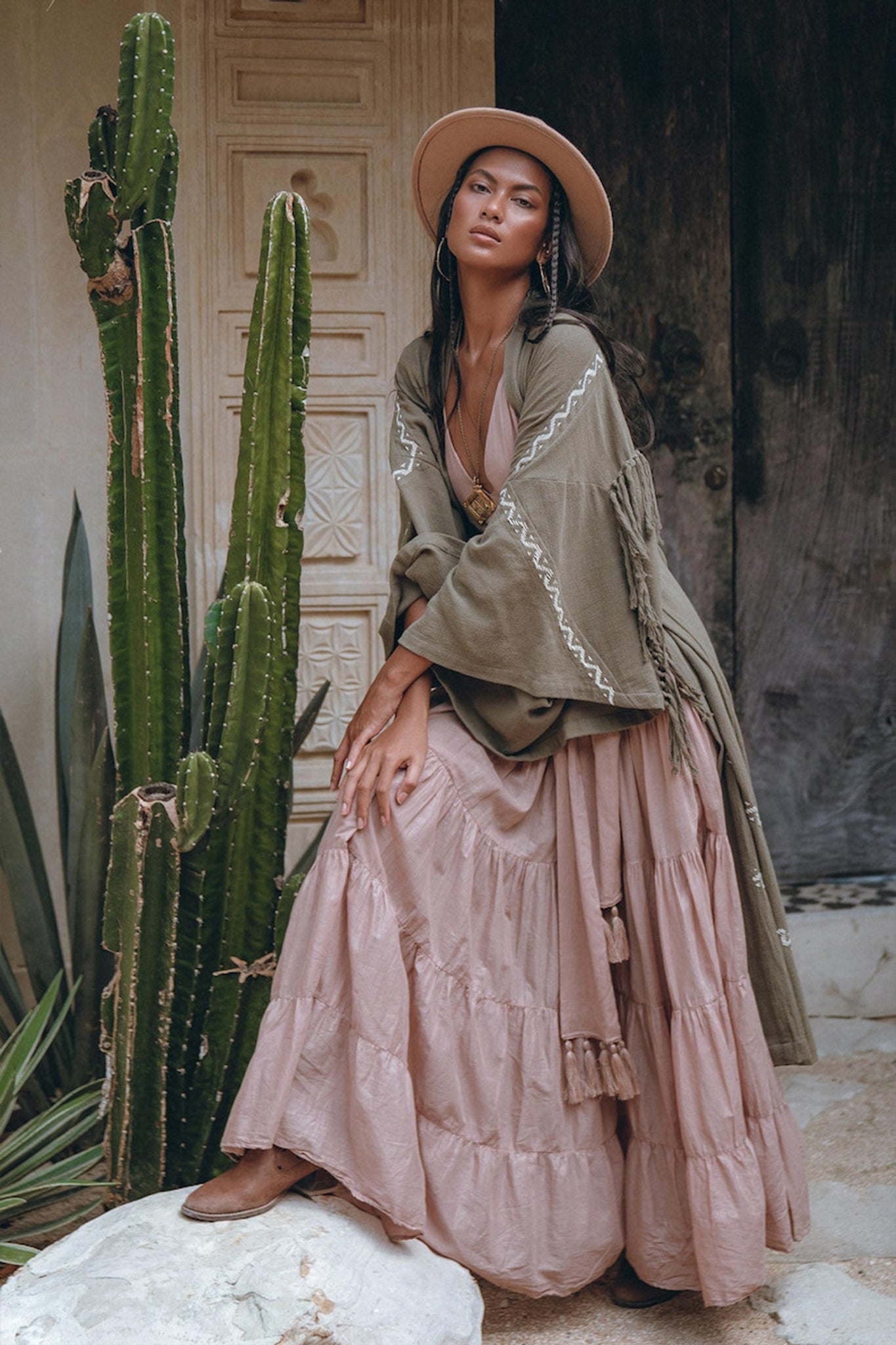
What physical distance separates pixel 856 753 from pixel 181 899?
231 centimetres

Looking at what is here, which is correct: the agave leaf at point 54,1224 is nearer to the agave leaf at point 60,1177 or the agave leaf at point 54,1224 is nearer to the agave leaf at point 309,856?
the agave leaf at point 60,1177

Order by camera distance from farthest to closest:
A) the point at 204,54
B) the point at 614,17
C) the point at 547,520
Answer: the point at 614,17 < the point at 204,54 < the point at 547,520

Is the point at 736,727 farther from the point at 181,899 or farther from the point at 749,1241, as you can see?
the point at 181,899

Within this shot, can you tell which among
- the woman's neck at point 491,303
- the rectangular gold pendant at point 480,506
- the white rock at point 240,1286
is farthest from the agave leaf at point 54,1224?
the woman's neck at point 491,303

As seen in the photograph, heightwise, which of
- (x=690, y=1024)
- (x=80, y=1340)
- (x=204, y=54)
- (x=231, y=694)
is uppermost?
(x=204, y=54)

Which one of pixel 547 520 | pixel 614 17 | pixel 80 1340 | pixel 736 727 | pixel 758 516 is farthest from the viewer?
pixel 758 516

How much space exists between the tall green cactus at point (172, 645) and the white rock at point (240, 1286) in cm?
49

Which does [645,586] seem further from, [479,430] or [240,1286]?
[240,1286]

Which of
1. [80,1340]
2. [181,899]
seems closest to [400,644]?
[181,899]

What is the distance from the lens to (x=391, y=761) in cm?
231

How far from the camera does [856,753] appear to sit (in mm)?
4098

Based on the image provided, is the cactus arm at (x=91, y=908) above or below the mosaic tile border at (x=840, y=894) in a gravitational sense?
above

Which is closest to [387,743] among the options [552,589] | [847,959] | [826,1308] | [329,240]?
[552,589]

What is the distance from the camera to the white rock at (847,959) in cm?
379
